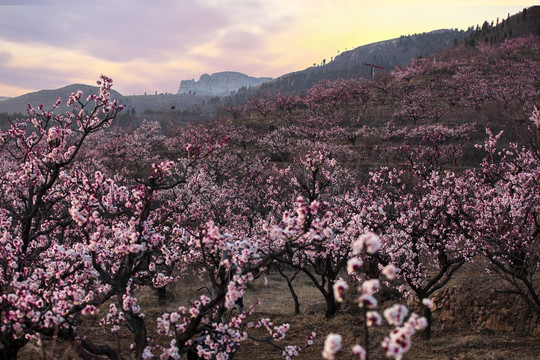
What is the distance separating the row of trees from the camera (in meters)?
6.04

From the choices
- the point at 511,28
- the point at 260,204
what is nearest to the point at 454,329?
the point at 260,204

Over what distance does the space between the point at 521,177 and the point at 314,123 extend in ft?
131

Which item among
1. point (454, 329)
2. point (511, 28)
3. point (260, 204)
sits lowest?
point (454, 329)

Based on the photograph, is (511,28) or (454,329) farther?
(511,28)

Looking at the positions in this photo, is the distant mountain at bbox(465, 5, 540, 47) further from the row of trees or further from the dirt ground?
the dirt ground

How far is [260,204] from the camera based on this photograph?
88.4 feet

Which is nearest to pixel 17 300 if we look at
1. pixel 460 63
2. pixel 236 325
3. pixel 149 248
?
pixel 149 248

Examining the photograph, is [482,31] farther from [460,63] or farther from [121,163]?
[121,163]

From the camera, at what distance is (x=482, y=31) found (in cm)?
10894

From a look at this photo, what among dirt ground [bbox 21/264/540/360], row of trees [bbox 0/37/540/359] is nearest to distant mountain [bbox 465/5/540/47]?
row of trees [bbox 0/37/540/359]

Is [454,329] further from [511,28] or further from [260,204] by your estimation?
[511,28]

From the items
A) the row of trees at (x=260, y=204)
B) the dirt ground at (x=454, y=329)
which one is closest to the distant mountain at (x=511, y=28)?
the row of trees at (x=260, y=204)

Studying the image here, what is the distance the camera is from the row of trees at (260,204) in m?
6.04

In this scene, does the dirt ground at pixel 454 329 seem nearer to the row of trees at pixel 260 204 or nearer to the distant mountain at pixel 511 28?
the row of trees at pixel 260 204
